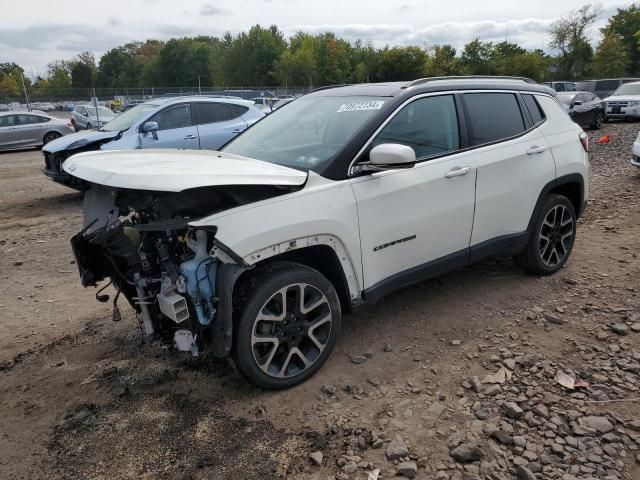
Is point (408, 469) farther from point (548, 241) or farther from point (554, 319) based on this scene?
point (548, 241)

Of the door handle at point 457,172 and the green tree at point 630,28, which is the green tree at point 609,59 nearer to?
the green tree at point 630,28

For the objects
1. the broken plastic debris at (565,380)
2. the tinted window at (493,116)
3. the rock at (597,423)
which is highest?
the tinted window at (493,116)

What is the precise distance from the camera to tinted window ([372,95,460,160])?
11.8 ft

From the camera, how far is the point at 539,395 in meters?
3.09

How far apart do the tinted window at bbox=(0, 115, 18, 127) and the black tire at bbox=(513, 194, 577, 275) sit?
1845cm

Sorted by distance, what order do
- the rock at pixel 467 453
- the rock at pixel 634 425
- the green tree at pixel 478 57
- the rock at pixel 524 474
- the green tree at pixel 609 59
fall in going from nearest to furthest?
the rock at pixel 524 474 < the rock at pixel 467 453 < the rock at pixel 634 425 < the green tree at pixel 609 59 < the green tree at pixel 478 57

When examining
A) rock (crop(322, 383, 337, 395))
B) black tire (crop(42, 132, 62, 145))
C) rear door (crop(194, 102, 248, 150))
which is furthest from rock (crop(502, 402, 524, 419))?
black tire (crop(42, 132, 62, 145))

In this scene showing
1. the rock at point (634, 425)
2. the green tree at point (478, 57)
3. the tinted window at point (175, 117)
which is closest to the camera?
the rock at point (634, 425)

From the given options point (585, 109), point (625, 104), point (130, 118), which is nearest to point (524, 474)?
point (130, 118)

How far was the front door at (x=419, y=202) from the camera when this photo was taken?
3400mm

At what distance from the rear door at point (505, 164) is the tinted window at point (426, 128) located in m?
0.20

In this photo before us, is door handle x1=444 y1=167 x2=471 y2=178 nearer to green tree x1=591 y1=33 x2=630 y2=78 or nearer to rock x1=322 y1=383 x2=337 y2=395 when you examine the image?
rock x1=322 y1=383 x2=337 y2=395

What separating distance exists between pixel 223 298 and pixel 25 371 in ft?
5.97

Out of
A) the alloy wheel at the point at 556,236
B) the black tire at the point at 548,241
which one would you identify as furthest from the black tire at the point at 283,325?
the alloy wheel at the point at 556,236
